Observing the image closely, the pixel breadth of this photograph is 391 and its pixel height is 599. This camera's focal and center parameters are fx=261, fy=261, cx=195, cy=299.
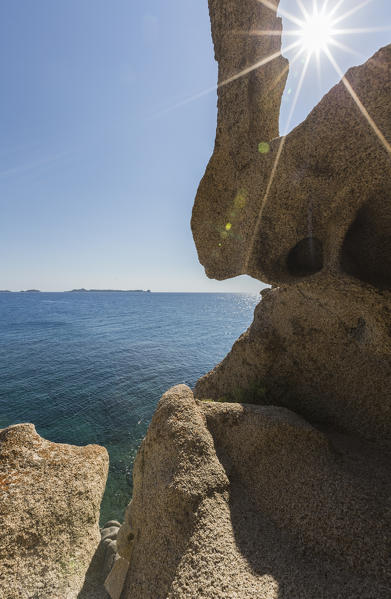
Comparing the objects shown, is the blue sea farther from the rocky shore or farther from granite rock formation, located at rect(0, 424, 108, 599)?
the rocky shore

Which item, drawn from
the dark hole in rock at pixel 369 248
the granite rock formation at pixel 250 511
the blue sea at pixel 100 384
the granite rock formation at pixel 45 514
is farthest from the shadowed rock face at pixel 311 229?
the blue sea at pixel 100 384

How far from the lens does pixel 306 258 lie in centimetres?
684

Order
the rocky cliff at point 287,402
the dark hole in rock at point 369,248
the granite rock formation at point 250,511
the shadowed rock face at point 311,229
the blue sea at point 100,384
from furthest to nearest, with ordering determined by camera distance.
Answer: the blue sea at point 100,384 → the dark hole in rock at point 369,248 → the shadowed rock face at point 311,229 → the rocky cliff at point 287,402 → the granite rock formation at point 250,511

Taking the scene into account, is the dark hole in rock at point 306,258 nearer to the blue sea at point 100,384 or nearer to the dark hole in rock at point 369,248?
the dark hole in rock at point 369,248

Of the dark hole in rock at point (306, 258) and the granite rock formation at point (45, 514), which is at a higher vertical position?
the dark hole in rock at point (306, 258)

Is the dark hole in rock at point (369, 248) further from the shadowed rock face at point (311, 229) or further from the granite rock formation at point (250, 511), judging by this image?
the granite rock formation at point (250, 511)

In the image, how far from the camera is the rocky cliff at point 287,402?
172 inches

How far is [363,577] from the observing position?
13.1 feet

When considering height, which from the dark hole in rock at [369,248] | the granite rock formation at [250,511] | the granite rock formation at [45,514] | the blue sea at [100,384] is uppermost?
the dark hole in rock at [369,248]

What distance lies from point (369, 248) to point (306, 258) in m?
1.44

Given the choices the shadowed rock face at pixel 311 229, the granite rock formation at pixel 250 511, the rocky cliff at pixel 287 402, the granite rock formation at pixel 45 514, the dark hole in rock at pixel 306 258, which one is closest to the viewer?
the granite rock formation at pixel 250 511

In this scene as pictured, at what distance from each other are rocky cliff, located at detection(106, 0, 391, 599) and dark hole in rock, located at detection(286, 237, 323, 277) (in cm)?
4

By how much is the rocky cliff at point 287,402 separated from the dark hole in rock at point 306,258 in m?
0.04

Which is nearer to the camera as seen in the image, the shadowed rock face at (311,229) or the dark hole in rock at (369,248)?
the shadowed rock face at (311,229)
